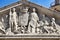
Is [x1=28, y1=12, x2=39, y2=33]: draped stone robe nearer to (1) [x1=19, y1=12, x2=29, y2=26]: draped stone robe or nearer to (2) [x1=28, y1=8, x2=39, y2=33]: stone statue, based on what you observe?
(2) [x1=28, y1=8, x2=39, y2=33]: stone statue

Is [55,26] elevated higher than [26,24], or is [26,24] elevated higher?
[26,24]

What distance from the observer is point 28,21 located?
556 inches

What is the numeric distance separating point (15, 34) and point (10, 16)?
3.26 feet

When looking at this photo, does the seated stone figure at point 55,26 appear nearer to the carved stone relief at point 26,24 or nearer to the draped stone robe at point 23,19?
the carved stone relief at point 26,24

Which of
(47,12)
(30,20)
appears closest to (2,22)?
(30,20)

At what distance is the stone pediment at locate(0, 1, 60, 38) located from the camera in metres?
13.9

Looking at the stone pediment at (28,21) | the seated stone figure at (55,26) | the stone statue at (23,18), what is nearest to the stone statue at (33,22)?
the stone pediment at (28,21)

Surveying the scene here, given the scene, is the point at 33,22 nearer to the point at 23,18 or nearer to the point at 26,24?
the point at 26,24

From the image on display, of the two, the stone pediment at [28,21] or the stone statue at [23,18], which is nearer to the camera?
the stone pediment at [28,21]

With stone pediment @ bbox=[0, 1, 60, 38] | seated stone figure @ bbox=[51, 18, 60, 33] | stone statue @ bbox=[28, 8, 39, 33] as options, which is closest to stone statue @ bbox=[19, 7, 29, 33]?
stone pediment @ bbox=[0, 1, 60, 38]

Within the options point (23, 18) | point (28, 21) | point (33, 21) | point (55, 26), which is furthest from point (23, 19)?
point (55, 26)

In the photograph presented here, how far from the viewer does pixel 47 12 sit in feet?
46.7

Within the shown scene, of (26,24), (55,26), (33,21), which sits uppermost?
(33,21)

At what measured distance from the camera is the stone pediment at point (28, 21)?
13852 mm
